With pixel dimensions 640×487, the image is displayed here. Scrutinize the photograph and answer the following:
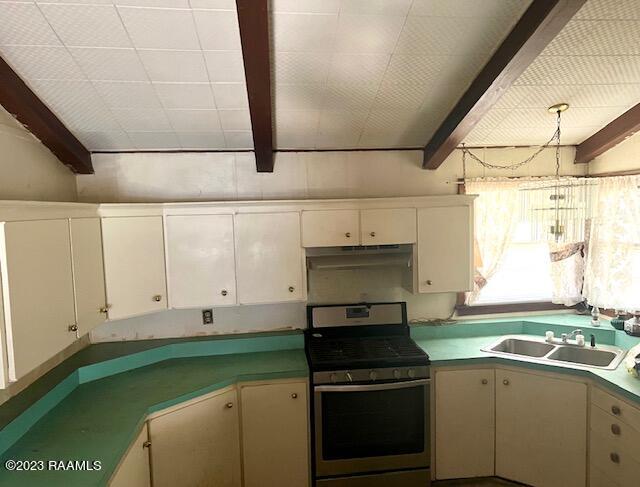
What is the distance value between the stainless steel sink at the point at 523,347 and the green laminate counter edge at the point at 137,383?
4.91 feet

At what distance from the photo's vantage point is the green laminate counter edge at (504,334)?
97.7 inches

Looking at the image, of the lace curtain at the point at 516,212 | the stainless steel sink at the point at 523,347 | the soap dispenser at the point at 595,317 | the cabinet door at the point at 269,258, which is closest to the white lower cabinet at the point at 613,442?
the stainless steel sink at the point at 523,347

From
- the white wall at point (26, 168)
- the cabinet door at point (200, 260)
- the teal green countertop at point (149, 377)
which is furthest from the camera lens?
the cabinet door at point (200, 260)

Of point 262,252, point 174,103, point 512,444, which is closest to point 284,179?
point 262,252

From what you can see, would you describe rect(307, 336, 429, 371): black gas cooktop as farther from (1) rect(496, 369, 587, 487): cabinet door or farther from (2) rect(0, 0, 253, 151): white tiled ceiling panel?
(2) rect(0, 0, 253, 151): white tiled ceiling panel

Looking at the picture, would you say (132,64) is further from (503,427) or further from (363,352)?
(503,427)

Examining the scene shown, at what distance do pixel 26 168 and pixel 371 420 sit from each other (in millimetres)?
2512

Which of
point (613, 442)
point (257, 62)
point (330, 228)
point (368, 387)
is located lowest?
point (613, 442)

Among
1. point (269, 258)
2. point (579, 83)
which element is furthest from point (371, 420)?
point (579, 83)

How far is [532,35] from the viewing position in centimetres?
184

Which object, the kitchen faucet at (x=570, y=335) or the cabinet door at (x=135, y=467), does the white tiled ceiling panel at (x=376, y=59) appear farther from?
the cabinet door at (x=135, y=467)

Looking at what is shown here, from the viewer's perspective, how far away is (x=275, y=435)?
265 centimetres

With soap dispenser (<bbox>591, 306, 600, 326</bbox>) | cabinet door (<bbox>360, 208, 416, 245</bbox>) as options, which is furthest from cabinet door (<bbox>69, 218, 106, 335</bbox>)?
soap dispenser (<bbox>591, 306, 600, 326</bbox>)

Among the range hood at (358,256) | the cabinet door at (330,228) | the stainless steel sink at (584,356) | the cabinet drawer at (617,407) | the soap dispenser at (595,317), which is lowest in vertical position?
the cabinet drawer at (617,407)
